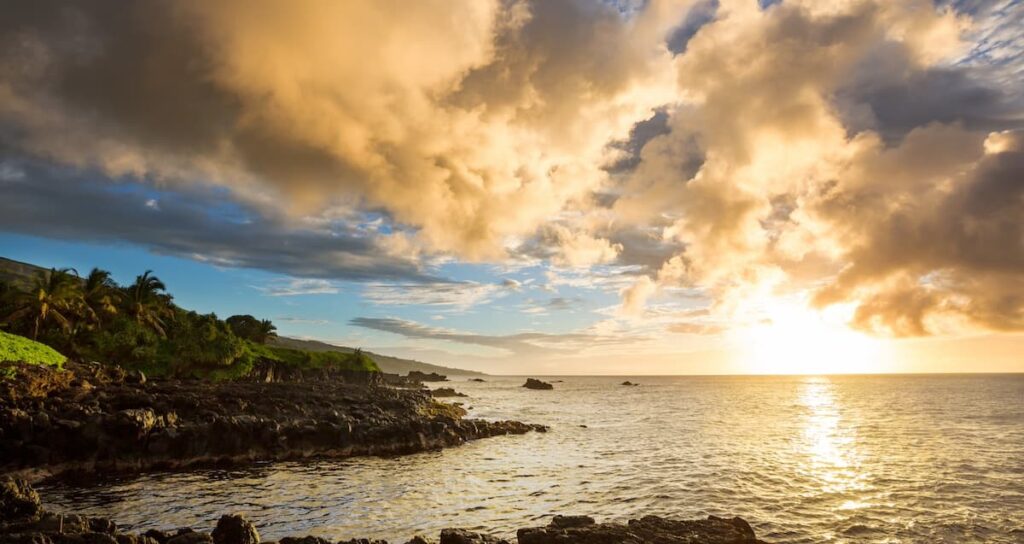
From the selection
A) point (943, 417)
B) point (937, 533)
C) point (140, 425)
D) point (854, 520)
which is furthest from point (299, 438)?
point (943, 417)

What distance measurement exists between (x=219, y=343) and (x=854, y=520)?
269 feet

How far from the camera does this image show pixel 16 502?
17453 mm

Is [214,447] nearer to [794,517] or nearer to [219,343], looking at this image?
[794,517]

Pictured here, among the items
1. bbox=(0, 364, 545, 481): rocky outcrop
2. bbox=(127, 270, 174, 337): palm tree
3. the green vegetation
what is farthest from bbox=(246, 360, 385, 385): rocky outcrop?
bbox=(0, 364, 545, 481): rocky outcrop

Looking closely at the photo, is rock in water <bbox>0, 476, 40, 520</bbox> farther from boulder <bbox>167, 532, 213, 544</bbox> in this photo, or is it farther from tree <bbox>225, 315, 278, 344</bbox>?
tree <bbox>225, 315, 278, 344</bbox>

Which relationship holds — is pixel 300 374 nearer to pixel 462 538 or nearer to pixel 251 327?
pixel 251 327

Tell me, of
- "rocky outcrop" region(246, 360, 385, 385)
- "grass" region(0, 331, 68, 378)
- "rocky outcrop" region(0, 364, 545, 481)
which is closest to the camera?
"rocky outcrop" region(0, 364, 545, 481)

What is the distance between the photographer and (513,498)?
90.0 feet

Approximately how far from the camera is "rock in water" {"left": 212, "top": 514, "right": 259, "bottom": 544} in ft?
54.2

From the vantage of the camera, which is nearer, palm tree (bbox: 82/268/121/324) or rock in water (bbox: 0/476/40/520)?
rock in water (bbox: 0/476/40/520)

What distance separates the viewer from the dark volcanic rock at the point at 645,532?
57.2 feet

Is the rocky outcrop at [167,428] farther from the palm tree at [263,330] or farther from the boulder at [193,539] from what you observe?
the palm tree at [263,330]

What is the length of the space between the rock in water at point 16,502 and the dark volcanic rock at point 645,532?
1725 centimetres

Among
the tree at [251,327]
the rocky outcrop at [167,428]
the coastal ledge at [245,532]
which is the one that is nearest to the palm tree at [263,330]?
the tree at [251,327]
